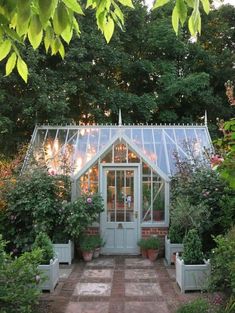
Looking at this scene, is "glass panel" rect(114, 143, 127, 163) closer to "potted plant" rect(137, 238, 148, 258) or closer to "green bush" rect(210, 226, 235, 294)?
"potted plant" rect(137, 238, 148, 258)

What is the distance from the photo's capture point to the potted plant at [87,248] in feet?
32.5

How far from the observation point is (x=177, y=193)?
10.2m

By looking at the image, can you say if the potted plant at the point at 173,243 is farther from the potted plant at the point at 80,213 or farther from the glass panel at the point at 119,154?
the glass panel at the point at 119,154

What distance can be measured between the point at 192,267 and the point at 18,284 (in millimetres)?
3215

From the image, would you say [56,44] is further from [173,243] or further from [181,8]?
[173,243]

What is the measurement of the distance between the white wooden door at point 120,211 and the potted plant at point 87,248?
0.75 meters

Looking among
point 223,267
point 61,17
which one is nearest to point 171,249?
point 223,267

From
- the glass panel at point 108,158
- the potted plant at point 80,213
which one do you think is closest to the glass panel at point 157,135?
the glass panel at point 108,158

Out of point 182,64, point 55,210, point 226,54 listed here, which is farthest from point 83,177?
point 226,54

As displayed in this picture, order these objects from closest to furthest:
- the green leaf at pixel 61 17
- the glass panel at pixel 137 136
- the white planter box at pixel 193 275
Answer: the green leaf at pixel 61 17 < the white planter box at pixel 193 275 < the glass panel at pixel 137 136

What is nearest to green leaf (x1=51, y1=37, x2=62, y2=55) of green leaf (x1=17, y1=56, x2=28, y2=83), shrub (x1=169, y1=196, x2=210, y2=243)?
green leaf (x1=17, y1=56, x2=28, y2=83)

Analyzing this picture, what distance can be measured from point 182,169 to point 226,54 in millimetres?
11046

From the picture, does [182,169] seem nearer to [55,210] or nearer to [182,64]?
[55,210]

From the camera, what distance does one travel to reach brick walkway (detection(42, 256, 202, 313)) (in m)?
6.62
